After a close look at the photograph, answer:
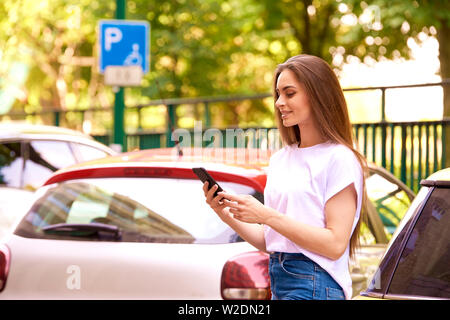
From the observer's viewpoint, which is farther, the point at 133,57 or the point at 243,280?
the point at 133,57

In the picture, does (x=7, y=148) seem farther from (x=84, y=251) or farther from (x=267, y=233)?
(x=267, y=233)

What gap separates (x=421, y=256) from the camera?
2820 millimetres

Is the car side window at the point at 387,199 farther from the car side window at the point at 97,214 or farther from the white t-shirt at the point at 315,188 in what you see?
the white t-shirt at the point at 315,188

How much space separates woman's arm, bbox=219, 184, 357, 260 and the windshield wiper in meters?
1.75

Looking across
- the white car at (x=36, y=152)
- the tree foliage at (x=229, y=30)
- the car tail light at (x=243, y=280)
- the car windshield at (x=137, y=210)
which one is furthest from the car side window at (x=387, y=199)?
the tree foliage at (x=229, y=30)

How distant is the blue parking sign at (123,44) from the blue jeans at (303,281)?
381 inches

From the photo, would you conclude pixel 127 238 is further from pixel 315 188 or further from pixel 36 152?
pixel 36 152

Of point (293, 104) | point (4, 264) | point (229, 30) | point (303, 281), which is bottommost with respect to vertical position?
point (4, 264)

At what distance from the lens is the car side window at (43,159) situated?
334 inches

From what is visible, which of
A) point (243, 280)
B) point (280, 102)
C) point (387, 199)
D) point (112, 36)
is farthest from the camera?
point (112, 36)

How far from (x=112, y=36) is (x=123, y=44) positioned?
19 cm

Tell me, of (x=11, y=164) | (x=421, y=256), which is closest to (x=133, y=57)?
(x=11, y=164)
